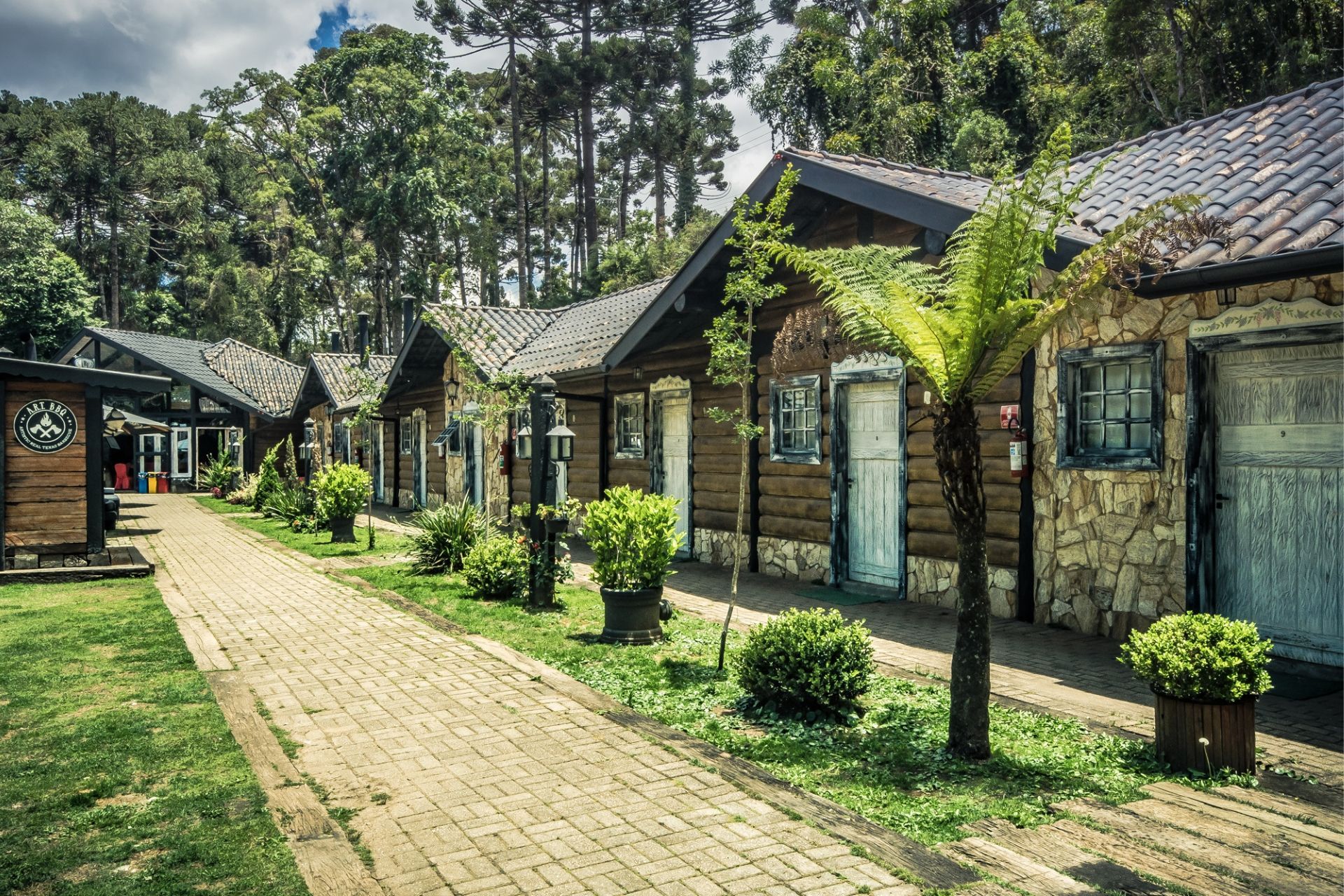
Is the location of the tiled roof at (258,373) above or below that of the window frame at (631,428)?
above

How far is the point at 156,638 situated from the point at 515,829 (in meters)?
5.68

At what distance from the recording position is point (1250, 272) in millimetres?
5812

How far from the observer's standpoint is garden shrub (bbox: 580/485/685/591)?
7.72 m

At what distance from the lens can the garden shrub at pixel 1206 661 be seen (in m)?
4.46

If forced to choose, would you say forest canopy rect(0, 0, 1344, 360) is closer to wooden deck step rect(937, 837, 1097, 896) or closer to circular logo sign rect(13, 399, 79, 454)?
circular logo sign rect(13, 399, 79, 454)

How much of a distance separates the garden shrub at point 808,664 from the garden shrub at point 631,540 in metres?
2.02

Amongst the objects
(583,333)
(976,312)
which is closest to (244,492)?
(583,333)

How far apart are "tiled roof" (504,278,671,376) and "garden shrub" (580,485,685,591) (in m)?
6.67

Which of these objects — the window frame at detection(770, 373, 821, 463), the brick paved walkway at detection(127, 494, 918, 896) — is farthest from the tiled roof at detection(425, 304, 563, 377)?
the brick paved walkway at detection(127, 494, 918, 896)

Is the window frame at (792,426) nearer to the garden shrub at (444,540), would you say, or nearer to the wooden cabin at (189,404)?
the garden shrub at (444,540)

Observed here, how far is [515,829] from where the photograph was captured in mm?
4105

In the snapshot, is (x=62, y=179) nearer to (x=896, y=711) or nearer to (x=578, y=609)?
(x=578, y=609)

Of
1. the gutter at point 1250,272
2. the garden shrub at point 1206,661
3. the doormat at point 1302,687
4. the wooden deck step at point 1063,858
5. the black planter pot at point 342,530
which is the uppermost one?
the gutter at point 1250,272

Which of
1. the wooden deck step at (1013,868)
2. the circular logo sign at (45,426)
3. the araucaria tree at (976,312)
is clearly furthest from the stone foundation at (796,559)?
the circular logo sign at (45,426)
